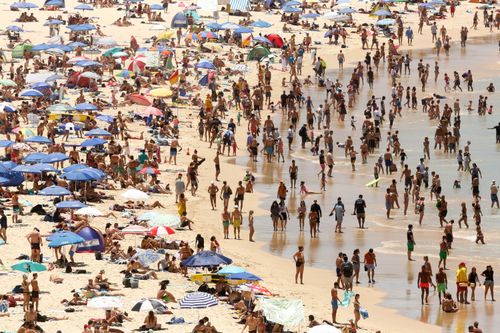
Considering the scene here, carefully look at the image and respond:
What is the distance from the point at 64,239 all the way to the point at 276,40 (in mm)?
32397

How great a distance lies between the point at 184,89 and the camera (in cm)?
4941

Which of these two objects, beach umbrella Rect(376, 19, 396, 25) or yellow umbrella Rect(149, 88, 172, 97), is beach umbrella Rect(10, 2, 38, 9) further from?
yellow umbrella Rect(149, 88, 172, 97)

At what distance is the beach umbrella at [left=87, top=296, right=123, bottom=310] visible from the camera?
24.1 metres

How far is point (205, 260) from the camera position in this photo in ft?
88.8

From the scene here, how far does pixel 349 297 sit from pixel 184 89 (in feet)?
74.9

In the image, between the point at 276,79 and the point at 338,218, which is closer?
the point at 338,218

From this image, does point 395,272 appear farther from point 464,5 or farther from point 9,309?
point 464,5

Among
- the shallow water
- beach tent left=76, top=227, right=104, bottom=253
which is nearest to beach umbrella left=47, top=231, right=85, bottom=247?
beach tent left=76, top=227, right=104, bottom=253

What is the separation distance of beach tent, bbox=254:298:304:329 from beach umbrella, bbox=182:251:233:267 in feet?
9.96

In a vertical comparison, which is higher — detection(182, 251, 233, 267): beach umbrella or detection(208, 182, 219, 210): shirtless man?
detection(182, 251, 233, 267): beach umbrella

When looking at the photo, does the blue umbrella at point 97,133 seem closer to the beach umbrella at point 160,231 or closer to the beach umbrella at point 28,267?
the beach umbrella at point 160,231

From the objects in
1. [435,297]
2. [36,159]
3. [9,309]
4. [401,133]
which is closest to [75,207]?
[36,159]

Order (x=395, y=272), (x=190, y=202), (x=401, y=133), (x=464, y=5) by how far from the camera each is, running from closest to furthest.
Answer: (x=395, y=272)
(x=190, y=202)
(x=401, y=133)
(x=464, y=5)

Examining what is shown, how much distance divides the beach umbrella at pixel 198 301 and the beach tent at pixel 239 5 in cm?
3947
